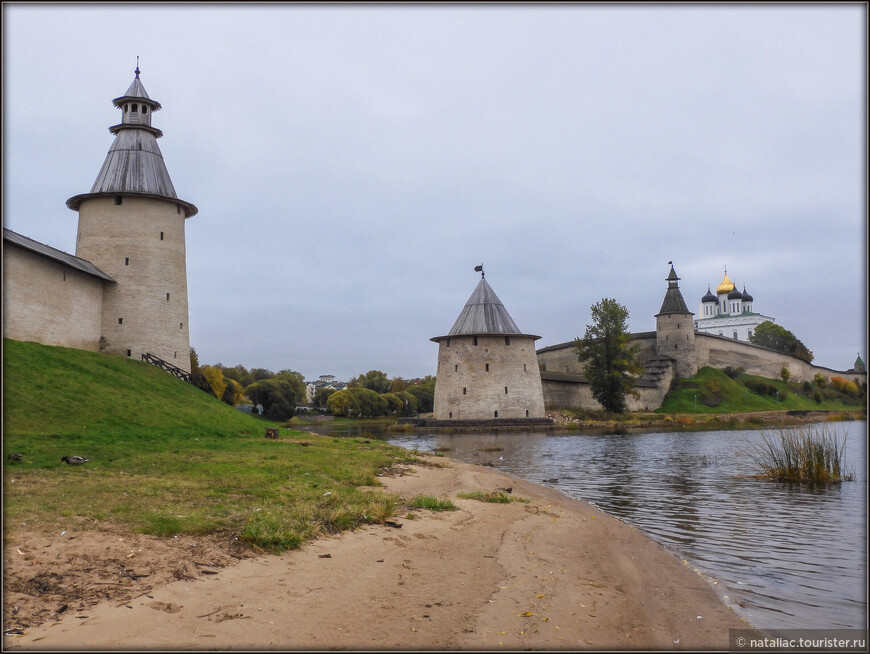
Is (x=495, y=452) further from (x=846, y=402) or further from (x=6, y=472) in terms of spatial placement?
(x=846, y=402)

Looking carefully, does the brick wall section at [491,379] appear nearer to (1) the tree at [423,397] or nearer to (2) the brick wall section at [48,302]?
(1) the tree at [423,397]

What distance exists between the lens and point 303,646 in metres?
3.60

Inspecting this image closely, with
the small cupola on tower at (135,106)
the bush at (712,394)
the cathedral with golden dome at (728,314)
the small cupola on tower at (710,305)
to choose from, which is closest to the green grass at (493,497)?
the small cupola on tower at (135,106)

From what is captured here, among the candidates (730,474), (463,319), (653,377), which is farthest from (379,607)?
(653,377)

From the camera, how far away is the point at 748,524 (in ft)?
28.0

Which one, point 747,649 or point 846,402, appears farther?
point 846,402

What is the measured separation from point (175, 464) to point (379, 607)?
19.7 ft

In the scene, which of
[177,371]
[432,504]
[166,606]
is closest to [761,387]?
[177,371]

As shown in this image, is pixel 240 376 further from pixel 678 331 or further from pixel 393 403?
pixel 678 331

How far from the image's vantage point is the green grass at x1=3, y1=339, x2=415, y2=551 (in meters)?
5.73

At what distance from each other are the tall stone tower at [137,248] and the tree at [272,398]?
22717 millimetres

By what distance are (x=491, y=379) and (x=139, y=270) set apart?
23.3 metres

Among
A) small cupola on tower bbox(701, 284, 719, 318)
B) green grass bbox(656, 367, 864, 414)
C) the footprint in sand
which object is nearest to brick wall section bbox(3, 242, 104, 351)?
the footprint in sand

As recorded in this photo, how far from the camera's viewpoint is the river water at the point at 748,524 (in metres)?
5.32
